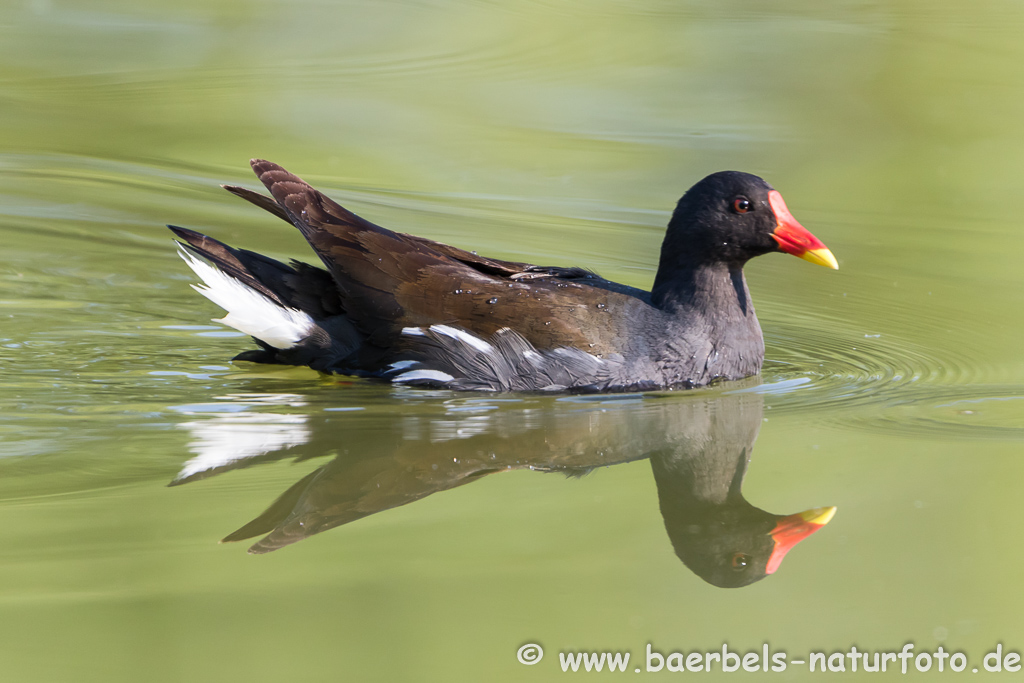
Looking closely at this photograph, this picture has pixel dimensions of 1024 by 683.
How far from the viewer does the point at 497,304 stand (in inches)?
208

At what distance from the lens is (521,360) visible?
5211 millimetres

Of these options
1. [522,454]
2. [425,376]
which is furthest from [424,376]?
[522,454]

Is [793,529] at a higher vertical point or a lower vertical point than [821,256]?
lower

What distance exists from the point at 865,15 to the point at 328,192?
6.36 metres

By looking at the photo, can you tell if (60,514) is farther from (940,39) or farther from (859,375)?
(940,39)

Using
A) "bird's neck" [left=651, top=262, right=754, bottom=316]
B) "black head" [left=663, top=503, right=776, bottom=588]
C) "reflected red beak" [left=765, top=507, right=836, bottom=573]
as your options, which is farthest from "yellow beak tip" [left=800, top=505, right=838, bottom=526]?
"bird's neck" [left=651, top=262, right=754, bottom=316]

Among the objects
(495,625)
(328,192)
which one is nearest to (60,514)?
(495,625)

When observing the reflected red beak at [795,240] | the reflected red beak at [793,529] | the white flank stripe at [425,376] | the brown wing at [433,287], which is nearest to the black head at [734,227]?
the reflected red beak at [795,240]

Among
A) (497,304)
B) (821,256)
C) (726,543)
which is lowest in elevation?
(726,543)

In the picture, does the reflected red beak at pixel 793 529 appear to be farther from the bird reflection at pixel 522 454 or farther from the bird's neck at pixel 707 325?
the bird's neck at pixel 707 325

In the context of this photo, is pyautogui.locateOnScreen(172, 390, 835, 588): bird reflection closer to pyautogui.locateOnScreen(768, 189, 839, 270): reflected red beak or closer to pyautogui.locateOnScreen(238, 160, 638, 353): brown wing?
pyautogui.locateOnScreen(238, 160, 638, 353): brown wing

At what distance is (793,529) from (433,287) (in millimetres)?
2084

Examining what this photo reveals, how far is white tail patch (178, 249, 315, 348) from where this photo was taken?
5.51 metres

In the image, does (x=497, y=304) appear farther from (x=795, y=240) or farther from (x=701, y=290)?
(x=795, y=240)
